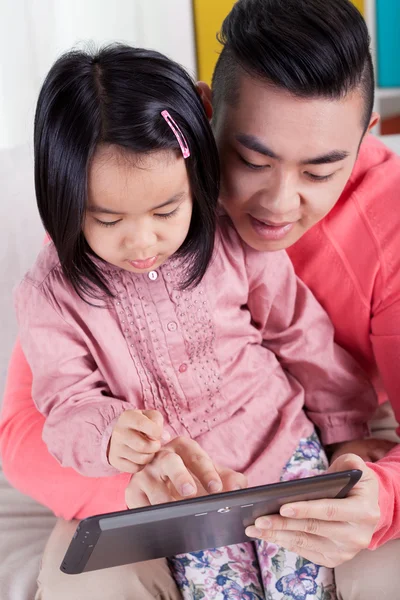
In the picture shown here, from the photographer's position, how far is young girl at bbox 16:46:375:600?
1.01 m

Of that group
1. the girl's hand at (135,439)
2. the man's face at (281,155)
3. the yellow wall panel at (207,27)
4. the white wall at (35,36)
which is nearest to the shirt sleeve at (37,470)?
the girl's hand at (135,439)

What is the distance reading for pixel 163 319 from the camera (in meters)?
1.22

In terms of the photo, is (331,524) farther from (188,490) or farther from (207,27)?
(207,27)

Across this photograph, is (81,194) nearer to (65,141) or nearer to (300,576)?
(65,141)

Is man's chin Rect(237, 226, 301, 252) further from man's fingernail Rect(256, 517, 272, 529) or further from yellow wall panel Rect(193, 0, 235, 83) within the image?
yellow wall panel Rect(193, 0, 235, 83)

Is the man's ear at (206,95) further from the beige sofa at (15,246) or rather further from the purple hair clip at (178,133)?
the beige sofa at (15,246)

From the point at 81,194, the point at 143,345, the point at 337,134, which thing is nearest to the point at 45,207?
the point at 81,194

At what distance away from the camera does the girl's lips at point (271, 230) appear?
122 cm

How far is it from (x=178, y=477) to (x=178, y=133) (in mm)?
418

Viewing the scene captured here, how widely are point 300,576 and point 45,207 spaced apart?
0.62 meters

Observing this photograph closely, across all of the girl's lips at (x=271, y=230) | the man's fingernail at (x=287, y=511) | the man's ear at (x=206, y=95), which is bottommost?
the man's fingernail at (x=287, y=511)

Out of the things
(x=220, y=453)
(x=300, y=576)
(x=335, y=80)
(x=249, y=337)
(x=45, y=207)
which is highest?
(x=335, y=80)

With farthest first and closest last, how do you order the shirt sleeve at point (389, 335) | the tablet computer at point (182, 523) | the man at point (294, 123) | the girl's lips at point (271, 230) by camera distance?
the shirt sleeve at point (389, 335), the girl's lips at point (271, 230), the man at point (294, 123), the tablet computer at point (182, 523)

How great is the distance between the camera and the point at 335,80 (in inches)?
44.1
